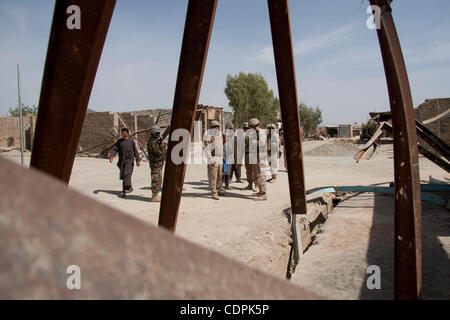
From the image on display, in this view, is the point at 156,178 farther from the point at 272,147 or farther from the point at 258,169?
the point at 272,147

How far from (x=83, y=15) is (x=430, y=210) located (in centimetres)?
619

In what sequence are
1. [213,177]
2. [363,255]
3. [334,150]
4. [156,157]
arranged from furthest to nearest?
[334,150]
[213,177]
[156,157]
[363,255]

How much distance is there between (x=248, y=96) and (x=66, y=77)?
42.3m

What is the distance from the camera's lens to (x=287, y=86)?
10.6ft

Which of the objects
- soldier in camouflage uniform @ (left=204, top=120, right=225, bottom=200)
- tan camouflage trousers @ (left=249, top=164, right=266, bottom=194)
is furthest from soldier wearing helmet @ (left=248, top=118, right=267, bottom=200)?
soldier in camouflage uniform @ (left=204, top=120, right=225, bottom=200)

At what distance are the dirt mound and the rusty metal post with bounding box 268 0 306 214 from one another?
17.0m

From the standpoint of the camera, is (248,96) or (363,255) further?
(248,96)

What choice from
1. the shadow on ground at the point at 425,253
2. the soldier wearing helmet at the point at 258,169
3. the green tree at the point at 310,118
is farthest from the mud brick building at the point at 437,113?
the green tree at the point at 310,118

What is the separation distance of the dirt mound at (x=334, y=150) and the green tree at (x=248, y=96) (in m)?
22.1

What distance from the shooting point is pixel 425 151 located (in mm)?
4766

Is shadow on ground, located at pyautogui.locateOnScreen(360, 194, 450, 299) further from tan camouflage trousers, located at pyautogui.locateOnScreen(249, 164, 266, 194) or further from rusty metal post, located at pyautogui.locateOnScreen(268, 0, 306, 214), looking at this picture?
tan camouflage trousers, located at pyautogui.locateOnScreen(249, 164, 266, 194)

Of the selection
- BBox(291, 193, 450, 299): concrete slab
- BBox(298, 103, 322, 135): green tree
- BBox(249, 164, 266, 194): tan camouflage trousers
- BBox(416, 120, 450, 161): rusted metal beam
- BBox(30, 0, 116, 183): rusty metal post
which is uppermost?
BBox(298, 103, 322, 135): green tree

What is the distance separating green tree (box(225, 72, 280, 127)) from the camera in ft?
140

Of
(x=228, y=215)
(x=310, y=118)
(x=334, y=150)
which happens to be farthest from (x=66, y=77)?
(x=310, y=118)
